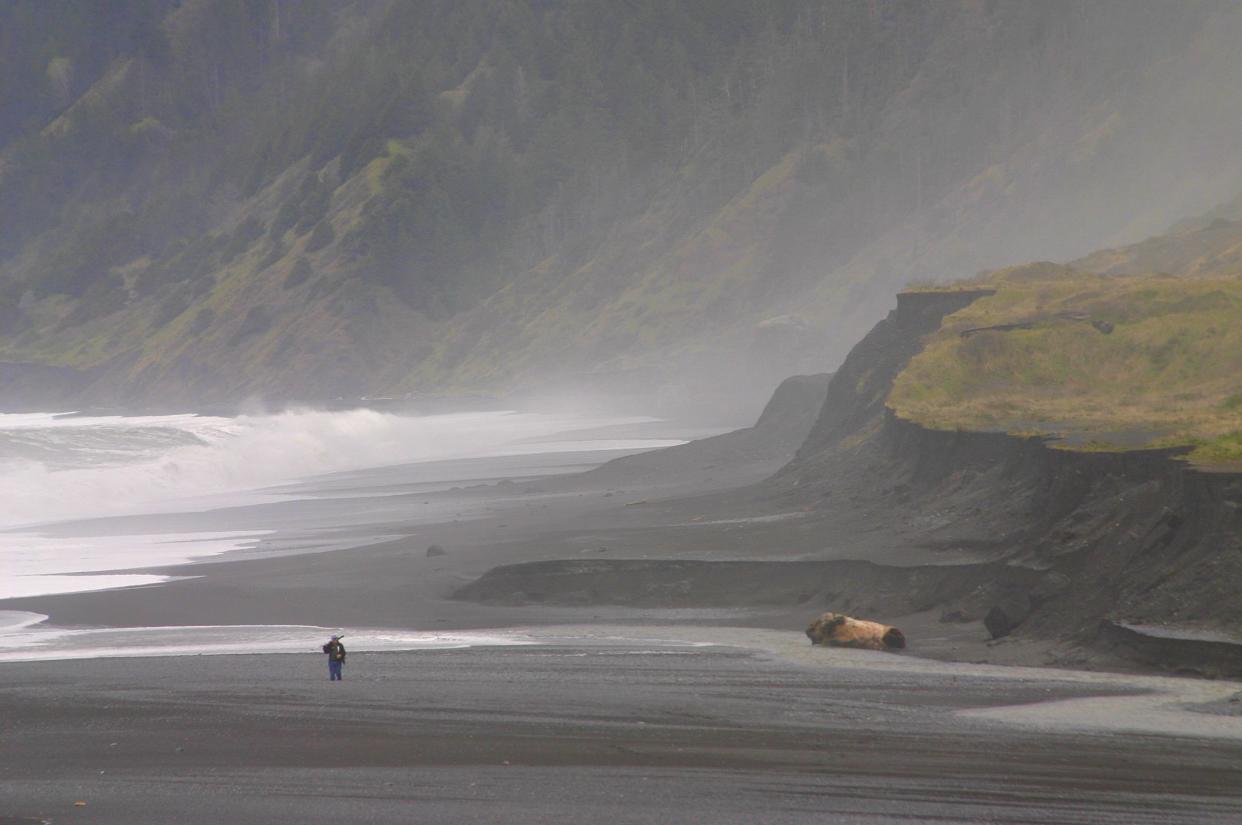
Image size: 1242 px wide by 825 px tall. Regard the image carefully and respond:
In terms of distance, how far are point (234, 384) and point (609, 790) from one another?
145 m

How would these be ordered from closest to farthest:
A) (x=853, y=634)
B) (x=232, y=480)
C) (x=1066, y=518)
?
(x=853, y=634) < (x=1066, y=518) < (x=232, y=480)

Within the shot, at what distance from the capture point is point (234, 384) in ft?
504

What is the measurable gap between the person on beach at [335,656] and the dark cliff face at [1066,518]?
24.9ft

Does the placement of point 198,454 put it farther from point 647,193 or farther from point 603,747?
point 647,193

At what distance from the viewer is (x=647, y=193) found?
505ft

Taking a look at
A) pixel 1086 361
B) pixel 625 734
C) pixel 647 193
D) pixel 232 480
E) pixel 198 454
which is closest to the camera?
pixel 625 734

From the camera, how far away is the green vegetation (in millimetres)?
26500

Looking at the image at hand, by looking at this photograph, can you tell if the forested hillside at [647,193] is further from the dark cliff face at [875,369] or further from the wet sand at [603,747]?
the wet sand at [603,747]

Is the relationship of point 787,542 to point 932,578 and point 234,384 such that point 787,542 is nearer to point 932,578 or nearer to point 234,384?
point 932,578

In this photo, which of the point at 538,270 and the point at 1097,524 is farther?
the point at 538,270

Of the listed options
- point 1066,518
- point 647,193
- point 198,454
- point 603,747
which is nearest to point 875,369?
point 1066,518

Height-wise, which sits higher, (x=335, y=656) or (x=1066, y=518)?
(x=1066, y=518)

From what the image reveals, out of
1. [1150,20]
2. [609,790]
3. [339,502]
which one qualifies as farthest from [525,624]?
[1150,20]

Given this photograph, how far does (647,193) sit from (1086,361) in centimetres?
12506
